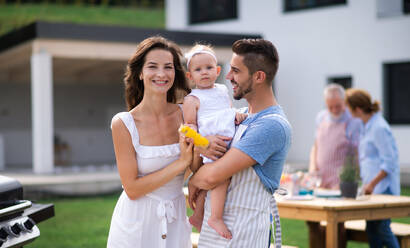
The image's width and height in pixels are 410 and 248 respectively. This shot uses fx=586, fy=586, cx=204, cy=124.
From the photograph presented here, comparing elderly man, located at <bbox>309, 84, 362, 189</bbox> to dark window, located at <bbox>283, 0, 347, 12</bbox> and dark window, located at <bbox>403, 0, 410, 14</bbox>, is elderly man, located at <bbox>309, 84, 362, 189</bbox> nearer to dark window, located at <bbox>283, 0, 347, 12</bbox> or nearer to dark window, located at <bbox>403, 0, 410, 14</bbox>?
dark window, located at <bbox>403, 0, 410, 14</bbox>

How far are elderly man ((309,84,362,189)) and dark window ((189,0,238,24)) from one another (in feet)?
36.5

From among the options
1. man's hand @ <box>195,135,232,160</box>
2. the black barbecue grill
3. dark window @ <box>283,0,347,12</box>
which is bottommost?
the black barbecue grill

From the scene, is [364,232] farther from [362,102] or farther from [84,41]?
[84,41]

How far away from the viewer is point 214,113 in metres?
2.97

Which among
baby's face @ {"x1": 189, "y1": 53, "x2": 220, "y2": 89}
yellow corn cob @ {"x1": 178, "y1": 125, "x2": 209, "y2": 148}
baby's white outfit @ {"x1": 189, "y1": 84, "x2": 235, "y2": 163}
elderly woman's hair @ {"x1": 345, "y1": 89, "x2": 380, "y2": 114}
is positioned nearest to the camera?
yellow corn cob @ {"x1": 178, "y1": 125, "x2": 209, "y2": 148}

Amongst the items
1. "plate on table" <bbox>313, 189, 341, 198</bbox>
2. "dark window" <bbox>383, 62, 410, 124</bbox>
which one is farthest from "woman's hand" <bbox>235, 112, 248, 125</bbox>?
"dark window" <bbox>383, 62, 410, 124</bbox>

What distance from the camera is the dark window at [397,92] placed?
45.7 feet

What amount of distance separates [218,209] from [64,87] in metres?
17.4

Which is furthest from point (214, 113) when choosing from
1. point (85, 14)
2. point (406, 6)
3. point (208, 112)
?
point (85, 14)

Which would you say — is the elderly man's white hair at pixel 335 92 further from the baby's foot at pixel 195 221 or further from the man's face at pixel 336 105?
the baby's foot at pixel 195 221

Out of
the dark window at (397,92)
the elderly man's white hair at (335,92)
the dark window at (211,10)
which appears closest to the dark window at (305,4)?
the dark window at (211,10)

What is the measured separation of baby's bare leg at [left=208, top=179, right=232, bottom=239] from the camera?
276 centimetres

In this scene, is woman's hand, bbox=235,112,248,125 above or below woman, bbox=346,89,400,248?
above

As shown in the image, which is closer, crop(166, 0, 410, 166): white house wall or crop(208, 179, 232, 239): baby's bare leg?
crop(208, 179, 232, 239): baby's bare leg
